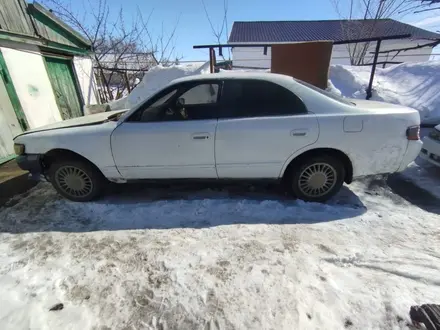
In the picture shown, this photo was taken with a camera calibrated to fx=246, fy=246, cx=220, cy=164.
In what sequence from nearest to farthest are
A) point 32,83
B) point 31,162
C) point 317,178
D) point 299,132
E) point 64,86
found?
point 299,132
point 317,178
point 31,162
point 32,83
point 64,86

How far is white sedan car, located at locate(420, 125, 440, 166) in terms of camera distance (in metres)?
3.70

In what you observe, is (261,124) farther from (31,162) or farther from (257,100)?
(31,162)

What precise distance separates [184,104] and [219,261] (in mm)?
1786

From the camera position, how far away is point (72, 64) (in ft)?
25.0

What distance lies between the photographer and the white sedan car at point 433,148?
146 inches

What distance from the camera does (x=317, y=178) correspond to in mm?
3029

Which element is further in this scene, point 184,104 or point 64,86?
point 64,86

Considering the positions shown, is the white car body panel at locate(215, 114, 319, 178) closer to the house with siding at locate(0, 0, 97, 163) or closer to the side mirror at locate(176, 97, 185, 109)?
the side mirror at locate(176, 97, 185, 109)

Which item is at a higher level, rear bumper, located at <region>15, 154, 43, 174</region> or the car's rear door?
the car's rear door

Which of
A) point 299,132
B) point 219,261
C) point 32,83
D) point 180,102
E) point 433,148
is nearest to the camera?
point 219,261

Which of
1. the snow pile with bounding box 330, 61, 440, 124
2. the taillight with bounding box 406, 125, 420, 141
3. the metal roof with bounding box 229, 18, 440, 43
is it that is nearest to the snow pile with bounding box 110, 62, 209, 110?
the snow pile with bounding box 330, 61, 440, 124

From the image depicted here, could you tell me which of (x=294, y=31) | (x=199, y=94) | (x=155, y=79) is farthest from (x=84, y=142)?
(x=294, y=31)

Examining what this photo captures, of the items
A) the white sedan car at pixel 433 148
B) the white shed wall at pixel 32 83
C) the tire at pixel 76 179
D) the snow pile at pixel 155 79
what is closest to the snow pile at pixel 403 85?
the white sedan car at pixel 433 148

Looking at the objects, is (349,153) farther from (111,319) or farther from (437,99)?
(437,99)
